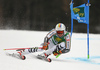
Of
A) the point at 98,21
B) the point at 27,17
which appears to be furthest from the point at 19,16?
the point at 98,21

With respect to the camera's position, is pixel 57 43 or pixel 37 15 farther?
pixel 37 15

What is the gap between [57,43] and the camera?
16.2 ft

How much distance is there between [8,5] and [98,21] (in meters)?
6.74

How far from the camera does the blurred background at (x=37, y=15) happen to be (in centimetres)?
1335

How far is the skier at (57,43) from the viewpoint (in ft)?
15.0

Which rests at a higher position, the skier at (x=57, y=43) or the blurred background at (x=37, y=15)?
the blurred background at (x=37, y=15)

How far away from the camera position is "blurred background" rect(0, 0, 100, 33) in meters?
13.4

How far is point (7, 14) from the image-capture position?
13508 mm

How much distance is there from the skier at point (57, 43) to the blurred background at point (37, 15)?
8288 mm

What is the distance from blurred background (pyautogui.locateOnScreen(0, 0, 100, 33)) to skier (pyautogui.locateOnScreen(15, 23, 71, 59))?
8.29 meters

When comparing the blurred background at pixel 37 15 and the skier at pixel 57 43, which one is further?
the blurred background at pixel 37 15

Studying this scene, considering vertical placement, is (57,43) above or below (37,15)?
below

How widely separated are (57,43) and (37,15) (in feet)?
30.2

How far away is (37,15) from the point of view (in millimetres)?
13953
